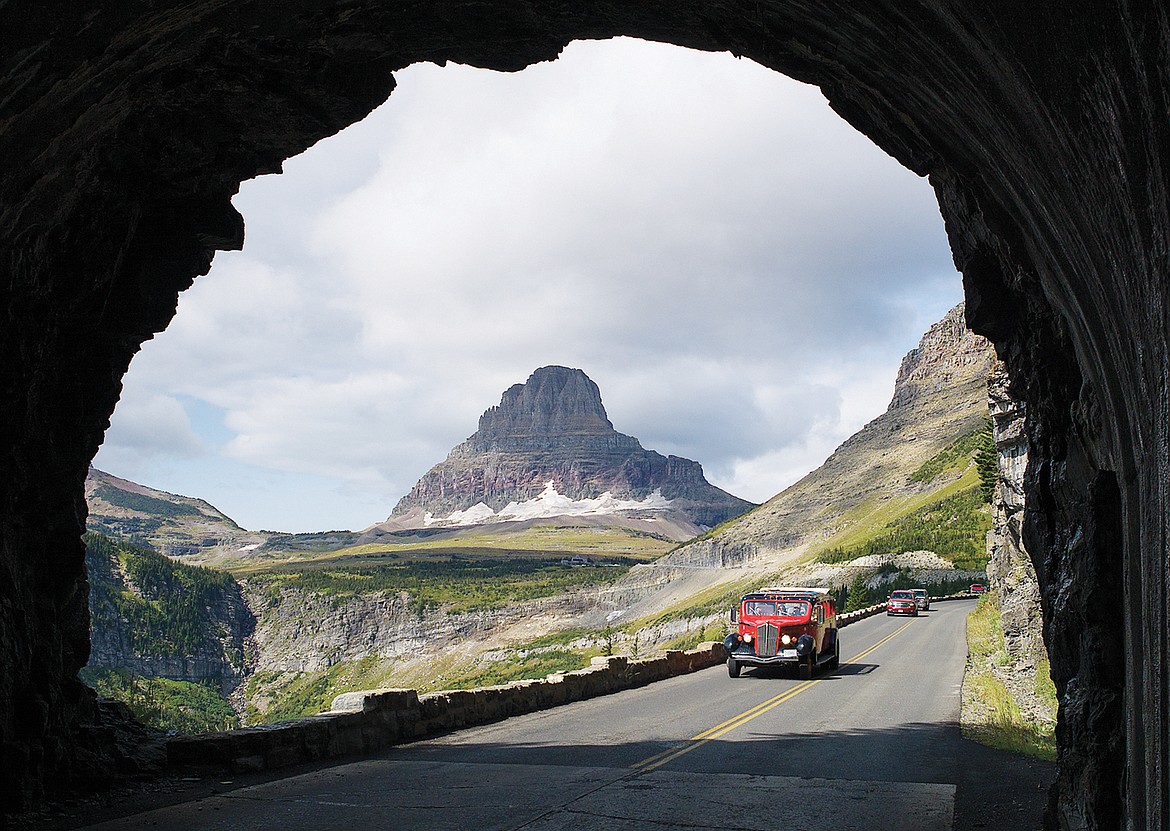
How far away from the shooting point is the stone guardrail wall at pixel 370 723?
35.8ft

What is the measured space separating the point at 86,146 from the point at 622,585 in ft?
459

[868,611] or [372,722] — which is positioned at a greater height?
[372,722]

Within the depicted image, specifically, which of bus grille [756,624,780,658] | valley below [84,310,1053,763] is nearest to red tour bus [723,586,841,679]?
bus grille [756,624,780,658]

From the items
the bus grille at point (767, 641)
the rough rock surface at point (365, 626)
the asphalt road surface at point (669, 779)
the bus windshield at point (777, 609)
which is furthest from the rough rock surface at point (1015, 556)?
the rough rock surface at point (365, 626)

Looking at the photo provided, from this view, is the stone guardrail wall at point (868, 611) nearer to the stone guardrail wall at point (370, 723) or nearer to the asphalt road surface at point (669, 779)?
the stone guardrail wall at point (370, 723)

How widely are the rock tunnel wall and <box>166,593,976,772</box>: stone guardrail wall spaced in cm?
148

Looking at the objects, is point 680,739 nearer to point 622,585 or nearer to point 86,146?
point 86,146

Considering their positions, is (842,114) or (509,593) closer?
(842,114)

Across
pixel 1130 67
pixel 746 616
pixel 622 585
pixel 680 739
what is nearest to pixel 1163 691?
pixel 1130 67

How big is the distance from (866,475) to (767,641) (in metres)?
142

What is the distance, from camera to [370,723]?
508 inches

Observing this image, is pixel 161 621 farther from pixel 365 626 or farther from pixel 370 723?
pixel 370 723

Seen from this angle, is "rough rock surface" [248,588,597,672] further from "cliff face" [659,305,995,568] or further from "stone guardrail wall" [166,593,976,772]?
"stone guardrail wall" [166,593,976,772]

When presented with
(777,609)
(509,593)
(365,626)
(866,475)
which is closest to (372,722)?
(777,609)
